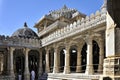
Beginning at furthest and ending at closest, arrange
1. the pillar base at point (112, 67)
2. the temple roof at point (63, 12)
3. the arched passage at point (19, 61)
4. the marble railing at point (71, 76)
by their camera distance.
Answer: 1. the temple roof at point (63, 12)
2. the arched passage at point (19, 61)
3. the marble railing at point (71, 76)
4. the pillar base at point (112, 67)

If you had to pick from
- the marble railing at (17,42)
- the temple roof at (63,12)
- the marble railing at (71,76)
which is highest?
the temple roof at (63,12)

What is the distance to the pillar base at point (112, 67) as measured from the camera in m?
4.70

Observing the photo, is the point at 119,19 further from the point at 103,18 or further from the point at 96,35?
the point at 96,35

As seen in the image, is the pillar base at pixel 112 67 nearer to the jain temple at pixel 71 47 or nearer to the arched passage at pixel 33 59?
the jain temple at pixel 71 47

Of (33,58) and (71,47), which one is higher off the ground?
(71,47)

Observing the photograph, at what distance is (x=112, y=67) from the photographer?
4.87 m

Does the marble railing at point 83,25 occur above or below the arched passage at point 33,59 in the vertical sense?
above

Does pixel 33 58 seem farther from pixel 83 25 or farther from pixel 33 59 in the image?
pixel 83 25

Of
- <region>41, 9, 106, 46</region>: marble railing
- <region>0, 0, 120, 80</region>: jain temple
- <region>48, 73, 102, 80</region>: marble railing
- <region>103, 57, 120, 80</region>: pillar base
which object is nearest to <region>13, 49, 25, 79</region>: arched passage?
<region>0, 0, 120, 80</region>: jain temple

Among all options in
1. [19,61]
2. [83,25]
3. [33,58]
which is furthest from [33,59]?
[83,25]

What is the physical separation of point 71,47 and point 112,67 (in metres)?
Result: 22.6

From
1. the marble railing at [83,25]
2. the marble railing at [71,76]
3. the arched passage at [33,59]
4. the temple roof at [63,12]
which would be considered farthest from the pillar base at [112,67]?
the temple roof at [63,12]

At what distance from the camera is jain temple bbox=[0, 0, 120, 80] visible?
16.4ft

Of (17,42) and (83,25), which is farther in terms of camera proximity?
(17,42)
